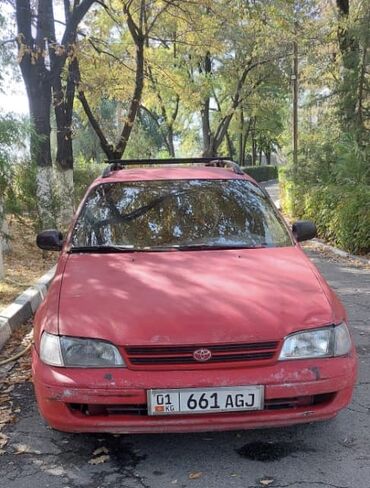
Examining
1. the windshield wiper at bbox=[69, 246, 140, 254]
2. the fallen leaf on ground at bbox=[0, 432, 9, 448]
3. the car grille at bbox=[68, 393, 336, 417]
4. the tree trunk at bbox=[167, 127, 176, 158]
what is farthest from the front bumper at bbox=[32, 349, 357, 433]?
the tree trunk at bbox=[167, 127, 176, 158]

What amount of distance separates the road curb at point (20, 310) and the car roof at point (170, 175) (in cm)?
183

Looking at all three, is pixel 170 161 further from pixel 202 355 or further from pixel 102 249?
pixel 202 355

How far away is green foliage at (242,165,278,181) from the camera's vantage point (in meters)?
43.5

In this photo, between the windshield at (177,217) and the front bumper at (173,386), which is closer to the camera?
the front bumper at (173,386)

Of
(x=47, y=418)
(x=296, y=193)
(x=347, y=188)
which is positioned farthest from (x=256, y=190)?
(x=296, y=193)

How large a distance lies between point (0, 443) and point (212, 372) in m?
1.52

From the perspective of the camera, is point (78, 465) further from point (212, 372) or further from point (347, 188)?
point (347, 188)

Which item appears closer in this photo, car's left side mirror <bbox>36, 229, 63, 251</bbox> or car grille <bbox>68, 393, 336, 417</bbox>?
car grille <bbox>68, 393, 336, 417</bbox>

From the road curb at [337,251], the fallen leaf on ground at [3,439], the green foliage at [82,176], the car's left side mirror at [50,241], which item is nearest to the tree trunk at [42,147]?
the car's left side mirror at [50,241]

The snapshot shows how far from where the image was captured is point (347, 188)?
1195 cm

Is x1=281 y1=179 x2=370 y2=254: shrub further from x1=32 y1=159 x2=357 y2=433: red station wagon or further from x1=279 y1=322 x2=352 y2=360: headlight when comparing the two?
x1=279 y1=322 x2=352 y2=360: headlight

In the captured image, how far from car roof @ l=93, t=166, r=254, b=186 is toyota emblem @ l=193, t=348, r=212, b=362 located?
2155 mm

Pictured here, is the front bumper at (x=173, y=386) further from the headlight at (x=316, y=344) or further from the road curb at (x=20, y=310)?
the road curb at (x=20, y=310)

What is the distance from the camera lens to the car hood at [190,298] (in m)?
3.04
